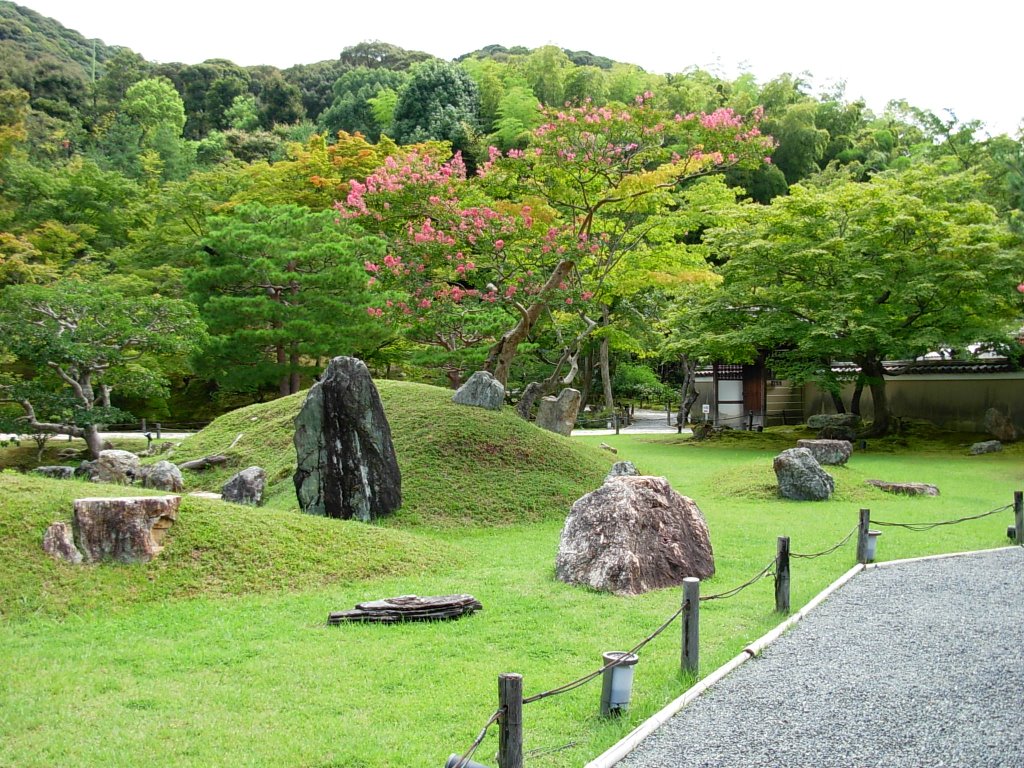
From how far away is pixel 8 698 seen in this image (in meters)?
4.55

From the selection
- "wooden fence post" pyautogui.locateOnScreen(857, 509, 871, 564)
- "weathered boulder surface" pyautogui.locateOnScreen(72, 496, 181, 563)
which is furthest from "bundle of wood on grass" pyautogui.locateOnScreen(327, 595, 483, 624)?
"wooden fence post" pyautogui.locateOnScreen(857, 509, 871, 564)

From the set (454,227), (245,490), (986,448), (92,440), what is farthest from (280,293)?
(986,448)

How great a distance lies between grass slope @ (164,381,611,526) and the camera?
11297mm

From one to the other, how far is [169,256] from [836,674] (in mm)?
26908

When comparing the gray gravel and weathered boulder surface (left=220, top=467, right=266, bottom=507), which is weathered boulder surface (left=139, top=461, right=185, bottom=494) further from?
the gray gravel

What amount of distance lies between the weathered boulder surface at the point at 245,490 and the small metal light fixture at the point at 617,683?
8438 mm

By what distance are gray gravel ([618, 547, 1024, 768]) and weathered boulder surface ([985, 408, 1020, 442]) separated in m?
16.9

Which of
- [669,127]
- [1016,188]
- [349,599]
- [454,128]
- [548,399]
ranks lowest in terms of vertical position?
[349,599]

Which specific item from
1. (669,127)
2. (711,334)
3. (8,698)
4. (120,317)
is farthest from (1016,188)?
(120,317)

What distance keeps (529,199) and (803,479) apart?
24.8ft

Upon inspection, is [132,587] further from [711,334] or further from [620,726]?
[711,334]

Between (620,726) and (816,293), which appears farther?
(816,293)

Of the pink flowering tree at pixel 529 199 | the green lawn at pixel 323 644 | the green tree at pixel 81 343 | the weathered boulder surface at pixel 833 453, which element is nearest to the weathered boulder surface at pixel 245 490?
the green lawn at pixel 323 644

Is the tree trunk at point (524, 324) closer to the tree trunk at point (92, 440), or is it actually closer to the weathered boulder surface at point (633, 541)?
the weathered boulder surface at point (633, 541)
